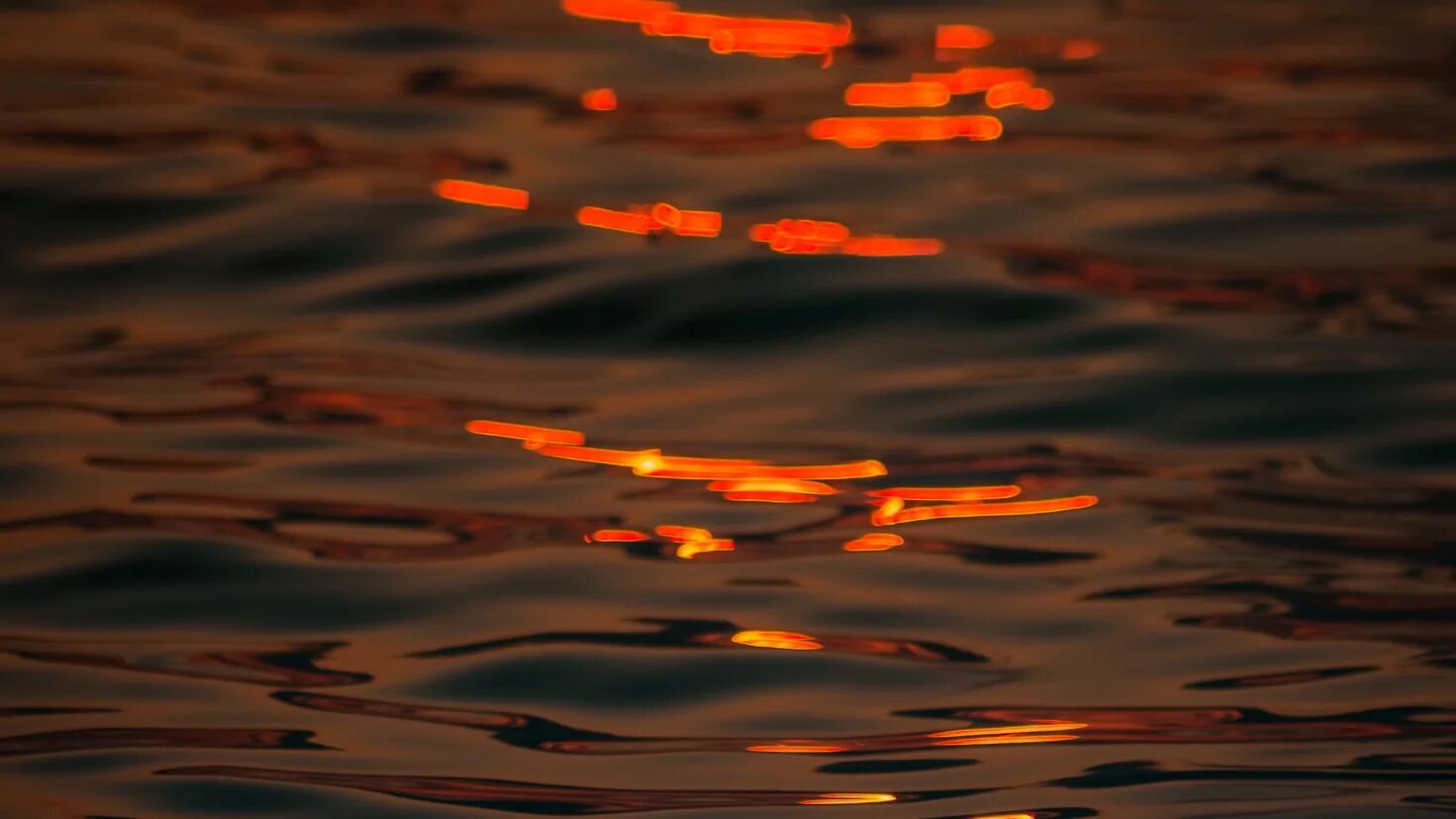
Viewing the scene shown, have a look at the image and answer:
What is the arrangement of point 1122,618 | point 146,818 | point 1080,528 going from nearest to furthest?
point 146,818, point 1122,618, point 1080,528

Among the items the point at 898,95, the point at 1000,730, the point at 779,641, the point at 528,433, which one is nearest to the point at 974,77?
the point at 898,95

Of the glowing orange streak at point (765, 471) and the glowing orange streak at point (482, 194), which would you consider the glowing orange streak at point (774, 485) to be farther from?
the glowing orange streak at point (482, 194)

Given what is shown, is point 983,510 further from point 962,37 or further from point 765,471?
point 962,37

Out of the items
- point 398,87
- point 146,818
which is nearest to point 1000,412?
point 146,818

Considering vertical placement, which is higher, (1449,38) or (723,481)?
(1449,38)

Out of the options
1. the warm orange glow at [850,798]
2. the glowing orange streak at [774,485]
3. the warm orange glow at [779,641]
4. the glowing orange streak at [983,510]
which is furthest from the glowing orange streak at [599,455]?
the warm orange glow at [850,798]

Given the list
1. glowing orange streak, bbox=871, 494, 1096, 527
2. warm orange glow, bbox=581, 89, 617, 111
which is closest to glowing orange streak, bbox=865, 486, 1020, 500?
glowing orange streak, bbox=871, 494, 1096, 527

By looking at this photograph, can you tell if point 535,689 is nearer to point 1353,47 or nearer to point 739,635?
point 739,635
